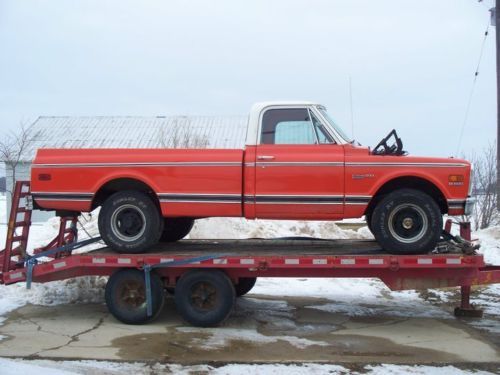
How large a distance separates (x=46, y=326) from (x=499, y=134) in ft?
43.1

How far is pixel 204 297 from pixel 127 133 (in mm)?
22458

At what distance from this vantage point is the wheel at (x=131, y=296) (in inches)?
292

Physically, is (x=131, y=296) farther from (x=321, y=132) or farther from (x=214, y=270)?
(x=321, y=132)

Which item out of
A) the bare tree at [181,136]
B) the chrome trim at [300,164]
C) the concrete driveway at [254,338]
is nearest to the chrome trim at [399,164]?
the chrome trim at [300,164]

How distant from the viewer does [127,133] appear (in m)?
28.7

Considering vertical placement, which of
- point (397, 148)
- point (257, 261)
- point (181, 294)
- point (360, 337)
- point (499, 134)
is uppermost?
point (499, 134)

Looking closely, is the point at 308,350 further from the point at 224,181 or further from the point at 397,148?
the point at 397,148

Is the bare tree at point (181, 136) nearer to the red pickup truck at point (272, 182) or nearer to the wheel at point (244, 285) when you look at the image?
the wheel at point (244, 285)

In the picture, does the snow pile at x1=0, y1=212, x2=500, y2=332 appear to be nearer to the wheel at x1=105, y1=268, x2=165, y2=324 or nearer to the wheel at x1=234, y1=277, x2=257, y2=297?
the wheel at x1=234, y1=277, x2=257, y2=297

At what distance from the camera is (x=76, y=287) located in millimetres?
9195

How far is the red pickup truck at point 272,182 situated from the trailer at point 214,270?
0.29 m

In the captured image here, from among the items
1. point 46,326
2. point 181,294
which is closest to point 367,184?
point 181,294

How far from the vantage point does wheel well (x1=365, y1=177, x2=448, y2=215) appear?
7.21 meters

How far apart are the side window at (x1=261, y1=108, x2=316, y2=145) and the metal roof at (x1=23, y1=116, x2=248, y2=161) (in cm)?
1792
